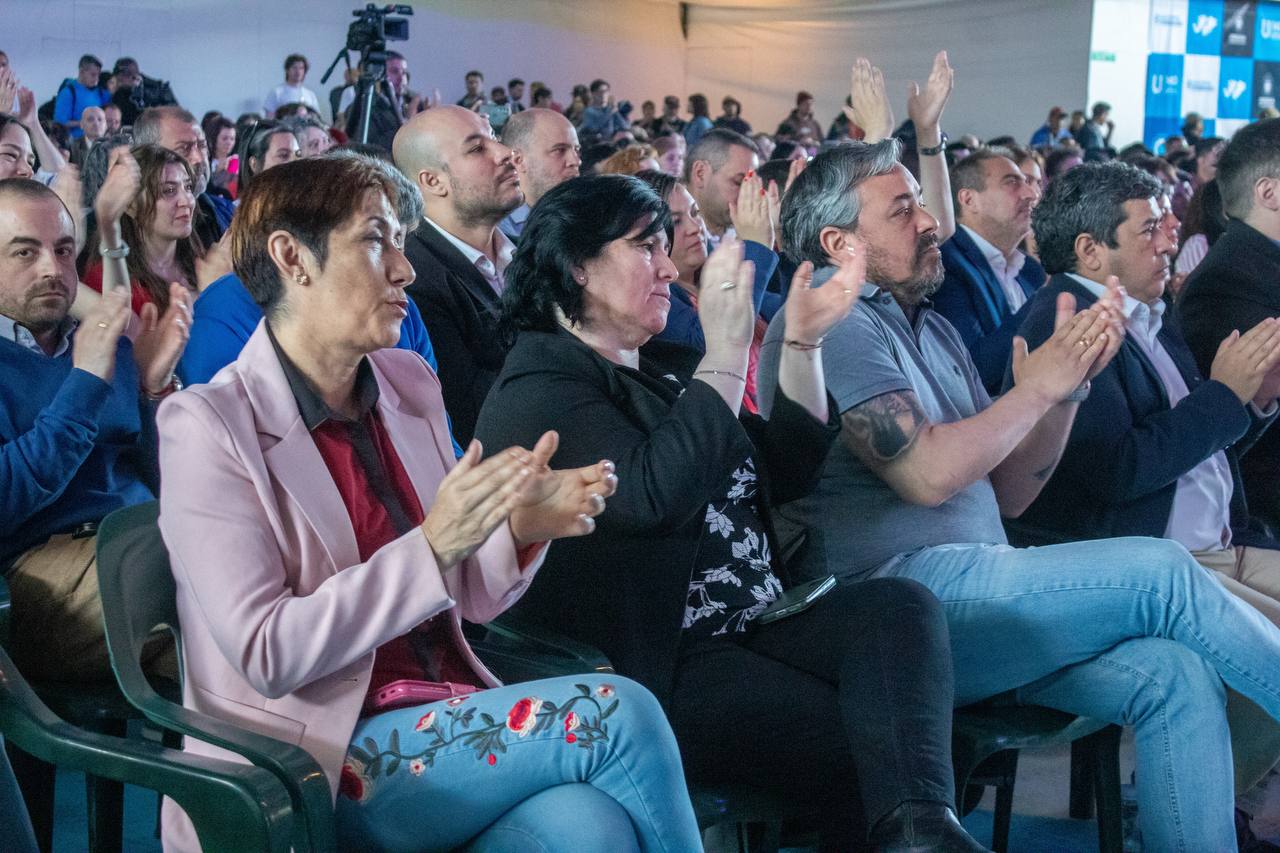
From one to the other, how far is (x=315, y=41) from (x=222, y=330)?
10634 millimetres

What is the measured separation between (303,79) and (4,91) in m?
7.30

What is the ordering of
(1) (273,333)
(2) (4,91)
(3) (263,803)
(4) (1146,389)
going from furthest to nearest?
(2) (4,91)
(4) (1146,389)
(1) (273,333)
(3) (263,803)

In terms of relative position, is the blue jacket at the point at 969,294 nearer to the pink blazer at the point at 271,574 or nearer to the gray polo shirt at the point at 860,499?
the gray polo shirt at the point at 860,499

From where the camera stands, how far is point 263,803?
1.28 m

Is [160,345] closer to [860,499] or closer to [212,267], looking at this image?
[212,267]

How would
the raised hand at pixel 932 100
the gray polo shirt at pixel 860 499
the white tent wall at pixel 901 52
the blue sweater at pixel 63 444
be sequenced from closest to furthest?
the blue sweater at pixel 63 444 → the gray polo shirt at pixel 860 499 → the raised hand at pixel 932 100 → the white tent wall at pixel 901 52

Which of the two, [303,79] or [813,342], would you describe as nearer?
[813,342]

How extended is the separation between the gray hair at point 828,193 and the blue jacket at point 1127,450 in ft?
1.66

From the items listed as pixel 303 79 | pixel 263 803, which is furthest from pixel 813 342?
pixel 303 79

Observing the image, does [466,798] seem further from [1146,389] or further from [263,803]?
[1146,389]

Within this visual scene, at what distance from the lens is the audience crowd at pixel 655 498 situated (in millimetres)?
1382

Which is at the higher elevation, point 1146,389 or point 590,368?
point 590,368

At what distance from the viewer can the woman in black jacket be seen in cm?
166

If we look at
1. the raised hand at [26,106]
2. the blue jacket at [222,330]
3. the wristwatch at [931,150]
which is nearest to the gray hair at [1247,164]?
the wristwatch at [931,150]
